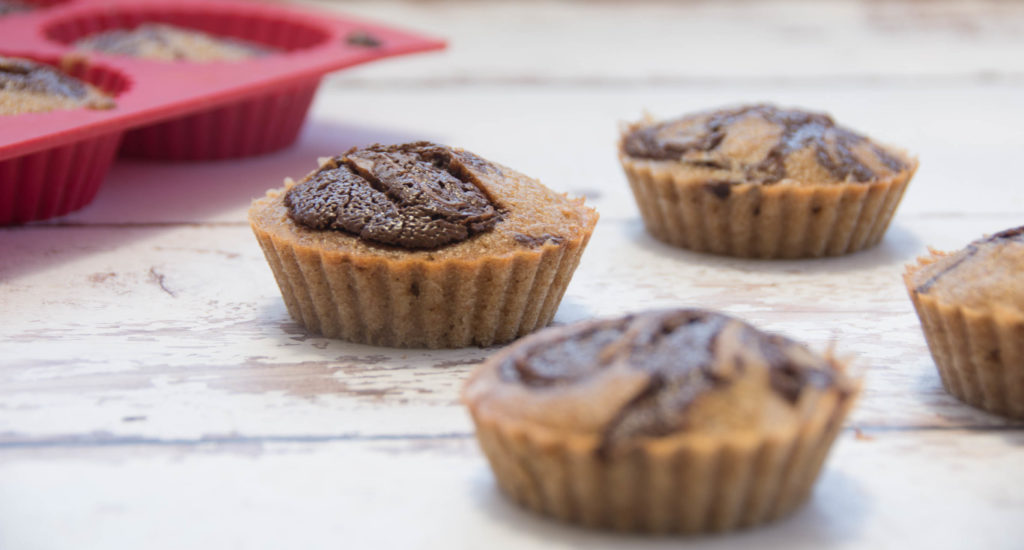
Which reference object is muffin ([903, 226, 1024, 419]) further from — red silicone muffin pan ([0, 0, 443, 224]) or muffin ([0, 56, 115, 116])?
muffin ([0, 56, 115, 116])

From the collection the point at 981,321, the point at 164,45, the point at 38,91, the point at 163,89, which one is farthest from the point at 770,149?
the point at 164,45

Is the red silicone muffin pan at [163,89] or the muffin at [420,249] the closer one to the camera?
the muffin at [420,249]

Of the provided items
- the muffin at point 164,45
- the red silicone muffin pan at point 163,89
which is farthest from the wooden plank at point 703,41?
the muffin at point 164,45

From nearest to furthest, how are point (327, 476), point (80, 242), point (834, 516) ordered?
1. point (834, 516)
2. point (327, 476)
3. point (80, 242)

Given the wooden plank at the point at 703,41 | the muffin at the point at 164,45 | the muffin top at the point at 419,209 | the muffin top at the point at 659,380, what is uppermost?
the muffin top at the point at 659,380

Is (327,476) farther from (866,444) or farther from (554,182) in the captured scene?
(554,182)

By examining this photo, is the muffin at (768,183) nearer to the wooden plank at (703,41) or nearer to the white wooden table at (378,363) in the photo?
the white wooden table at (378,363)

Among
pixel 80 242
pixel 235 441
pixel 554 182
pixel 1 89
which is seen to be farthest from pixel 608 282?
pixel 1 89

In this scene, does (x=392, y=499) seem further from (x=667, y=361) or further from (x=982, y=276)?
(x=982, y=276)
